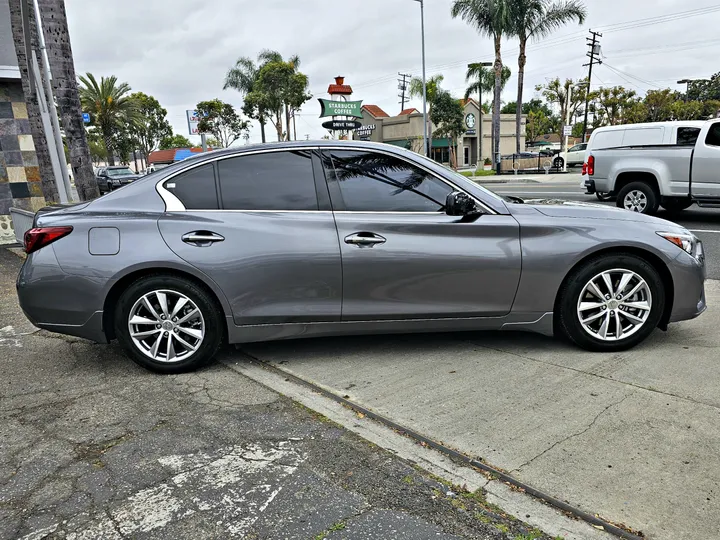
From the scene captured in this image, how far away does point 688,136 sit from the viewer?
413 inches

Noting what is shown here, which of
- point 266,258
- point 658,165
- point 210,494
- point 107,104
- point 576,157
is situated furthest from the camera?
point 107,104

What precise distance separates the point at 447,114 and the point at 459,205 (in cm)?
4349

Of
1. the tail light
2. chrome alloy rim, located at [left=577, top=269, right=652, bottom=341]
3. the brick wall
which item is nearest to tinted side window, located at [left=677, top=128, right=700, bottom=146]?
chrome alloy rim, located at [left=577, top=269, right=652, bottom=341]

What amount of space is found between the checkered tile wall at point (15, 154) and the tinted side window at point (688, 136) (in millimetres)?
13292

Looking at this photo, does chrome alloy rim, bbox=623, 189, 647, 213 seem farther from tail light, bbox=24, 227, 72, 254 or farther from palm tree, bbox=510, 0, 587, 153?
palm tree, bbox=510, 0, 587, 153

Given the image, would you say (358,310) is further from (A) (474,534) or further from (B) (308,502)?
(A) (474,534)

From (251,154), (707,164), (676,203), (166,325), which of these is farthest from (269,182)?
(676,203)

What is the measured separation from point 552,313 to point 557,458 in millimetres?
1479

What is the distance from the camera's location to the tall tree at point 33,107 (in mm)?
10664

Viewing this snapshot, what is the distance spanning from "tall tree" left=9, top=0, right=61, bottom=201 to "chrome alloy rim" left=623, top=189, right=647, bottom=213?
11305 millimetres

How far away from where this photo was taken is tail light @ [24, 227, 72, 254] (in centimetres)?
379

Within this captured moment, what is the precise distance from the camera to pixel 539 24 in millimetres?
33094

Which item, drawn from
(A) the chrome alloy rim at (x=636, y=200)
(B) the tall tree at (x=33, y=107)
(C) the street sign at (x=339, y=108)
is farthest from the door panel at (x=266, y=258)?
(C) the street sign at (x=339, y=108)

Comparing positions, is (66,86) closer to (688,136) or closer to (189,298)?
(189,298)
